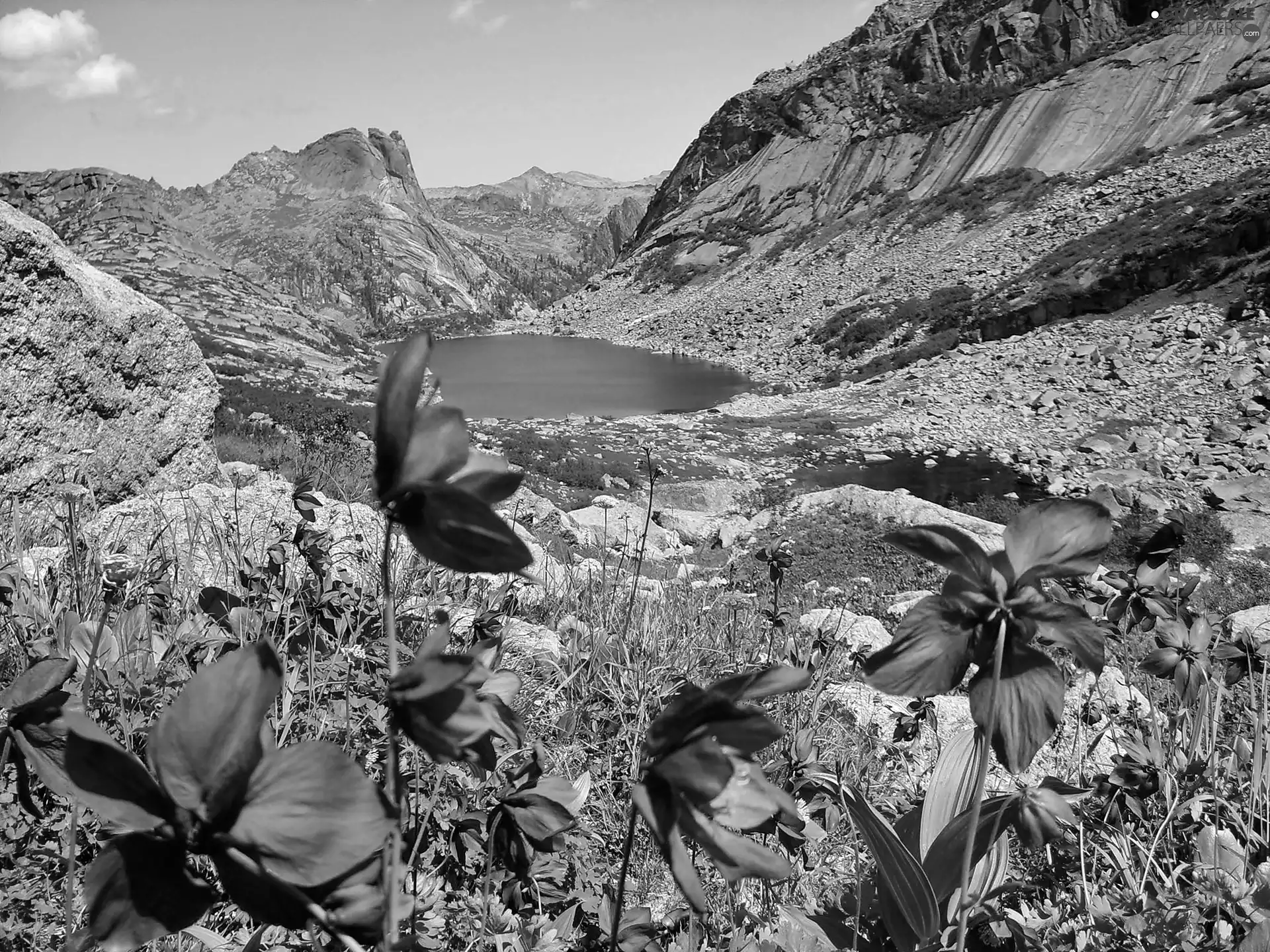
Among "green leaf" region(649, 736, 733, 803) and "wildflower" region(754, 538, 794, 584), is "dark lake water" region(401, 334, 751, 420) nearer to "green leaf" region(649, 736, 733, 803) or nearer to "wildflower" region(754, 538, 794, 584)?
"wildflower" region(754, 538, 794, 584)

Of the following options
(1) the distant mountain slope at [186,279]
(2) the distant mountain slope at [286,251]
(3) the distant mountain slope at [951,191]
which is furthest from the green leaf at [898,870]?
(3) the distant mountain slope at [951,191]

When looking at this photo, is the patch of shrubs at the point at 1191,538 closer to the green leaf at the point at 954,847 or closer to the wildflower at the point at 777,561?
the wildflower at the point at 777,561

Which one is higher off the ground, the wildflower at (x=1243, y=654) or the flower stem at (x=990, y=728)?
the flower stem at (x=990, y=728)

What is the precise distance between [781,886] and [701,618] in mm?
1784

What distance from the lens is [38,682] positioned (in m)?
0.86

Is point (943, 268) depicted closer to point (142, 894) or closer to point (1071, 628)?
point (1071, 628)

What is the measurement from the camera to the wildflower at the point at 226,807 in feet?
1.70

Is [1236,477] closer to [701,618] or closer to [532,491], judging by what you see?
[532,491]

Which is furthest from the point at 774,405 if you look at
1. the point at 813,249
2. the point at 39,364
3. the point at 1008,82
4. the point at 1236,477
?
the point at 1008,82

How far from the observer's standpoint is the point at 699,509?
14.7 metres

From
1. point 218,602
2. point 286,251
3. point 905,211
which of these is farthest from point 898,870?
point 286,251

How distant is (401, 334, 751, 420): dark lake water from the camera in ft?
99.5

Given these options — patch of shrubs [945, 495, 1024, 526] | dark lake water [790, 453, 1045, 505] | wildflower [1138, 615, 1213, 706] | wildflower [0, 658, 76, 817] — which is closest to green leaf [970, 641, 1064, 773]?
wildflower [0, 658, 76, 817]

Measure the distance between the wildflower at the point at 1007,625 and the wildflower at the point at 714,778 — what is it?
0.77ft
